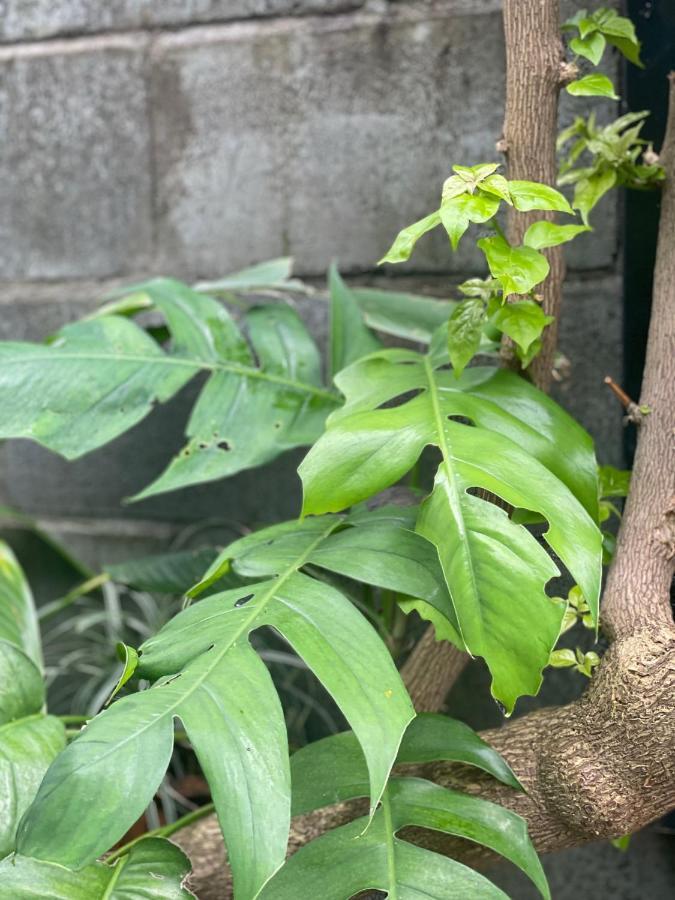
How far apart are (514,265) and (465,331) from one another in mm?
104

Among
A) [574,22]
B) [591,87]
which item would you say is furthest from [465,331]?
[574,22]

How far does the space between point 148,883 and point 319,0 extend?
1247mm

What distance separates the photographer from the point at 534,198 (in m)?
0.81

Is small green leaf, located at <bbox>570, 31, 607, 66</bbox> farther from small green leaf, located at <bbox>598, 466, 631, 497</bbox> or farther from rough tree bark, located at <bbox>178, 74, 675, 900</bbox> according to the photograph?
small green leaf, located at <bbox>598, 466, 631, 497</bbox>

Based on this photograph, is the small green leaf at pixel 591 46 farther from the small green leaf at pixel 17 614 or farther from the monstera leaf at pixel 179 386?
the small green leaf at pixel 17 614

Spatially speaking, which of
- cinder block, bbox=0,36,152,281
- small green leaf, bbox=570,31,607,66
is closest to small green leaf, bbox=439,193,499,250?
small green leaf, bbox=570,31,607,66

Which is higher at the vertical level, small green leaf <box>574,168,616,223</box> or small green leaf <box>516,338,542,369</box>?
small green leaf <box>574,168,616,223</box>

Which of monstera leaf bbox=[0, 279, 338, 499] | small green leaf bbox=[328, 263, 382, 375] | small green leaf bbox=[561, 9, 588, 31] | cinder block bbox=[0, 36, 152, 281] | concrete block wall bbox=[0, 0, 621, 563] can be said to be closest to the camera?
small green leaf bbox=[561, 9, 588, 31]

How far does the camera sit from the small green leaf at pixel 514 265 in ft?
2.71

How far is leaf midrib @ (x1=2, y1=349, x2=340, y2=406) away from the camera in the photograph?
1160 mm

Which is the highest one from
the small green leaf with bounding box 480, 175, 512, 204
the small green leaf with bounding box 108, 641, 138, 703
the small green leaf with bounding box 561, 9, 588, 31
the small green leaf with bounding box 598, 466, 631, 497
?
the small green leaf with bounding box 561, 9, 588, 31

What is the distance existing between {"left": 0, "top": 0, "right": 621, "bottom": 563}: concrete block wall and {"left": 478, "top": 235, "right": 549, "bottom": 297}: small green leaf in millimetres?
507

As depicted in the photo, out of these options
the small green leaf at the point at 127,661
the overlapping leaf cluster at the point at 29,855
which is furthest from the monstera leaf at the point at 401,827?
the small green leaf at the point at 127,661

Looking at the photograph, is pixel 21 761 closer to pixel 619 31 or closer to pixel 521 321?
pixel 521 321
